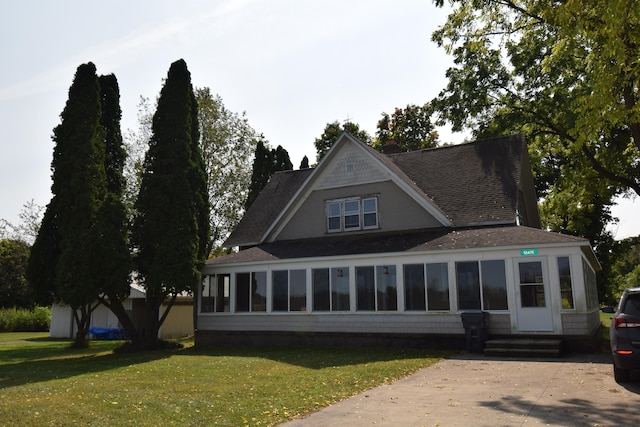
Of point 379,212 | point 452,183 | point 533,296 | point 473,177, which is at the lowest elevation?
point 533,296

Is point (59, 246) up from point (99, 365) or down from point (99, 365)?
up

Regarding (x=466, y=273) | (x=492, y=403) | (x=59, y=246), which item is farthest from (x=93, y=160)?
(x=492, y=403)

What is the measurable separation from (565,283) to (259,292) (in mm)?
11091

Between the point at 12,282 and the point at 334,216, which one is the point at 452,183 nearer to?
the point at 334,216

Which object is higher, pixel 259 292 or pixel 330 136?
pixel 330 136

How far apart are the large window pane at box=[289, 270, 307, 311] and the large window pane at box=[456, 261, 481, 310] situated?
5.82m

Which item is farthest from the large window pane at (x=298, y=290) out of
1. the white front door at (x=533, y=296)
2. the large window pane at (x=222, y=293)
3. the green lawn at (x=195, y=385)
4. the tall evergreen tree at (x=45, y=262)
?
the tall evergreen tree at (x=45, y=262)

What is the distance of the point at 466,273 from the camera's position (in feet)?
54.8

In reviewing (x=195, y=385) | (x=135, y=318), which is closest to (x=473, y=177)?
(x=195, y=385)

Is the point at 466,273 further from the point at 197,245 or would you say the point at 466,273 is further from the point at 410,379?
the point at 197,245

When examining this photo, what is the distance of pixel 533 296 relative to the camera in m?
15.8

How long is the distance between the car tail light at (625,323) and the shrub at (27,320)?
135 feet

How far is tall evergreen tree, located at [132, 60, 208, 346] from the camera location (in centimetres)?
1973

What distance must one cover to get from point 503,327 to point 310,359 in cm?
617
